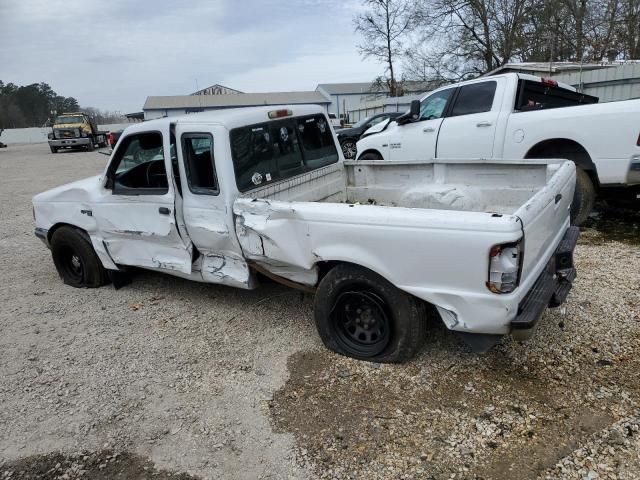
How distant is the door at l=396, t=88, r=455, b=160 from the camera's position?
7.07 metres

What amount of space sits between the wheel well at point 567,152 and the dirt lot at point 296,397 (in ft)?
4.87

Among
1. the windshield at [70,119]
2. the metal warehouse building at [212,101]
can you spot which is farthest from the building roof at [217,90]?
the windshield at [70,119]

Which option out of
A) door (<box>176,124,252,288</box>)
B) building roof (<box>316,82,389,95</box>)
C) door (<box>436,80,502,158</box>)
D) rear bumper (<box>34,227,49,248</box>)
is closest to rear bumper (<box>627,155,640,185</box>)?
door (<box>436,80,502,158</box>)

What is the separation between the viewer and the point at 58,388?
3.42m

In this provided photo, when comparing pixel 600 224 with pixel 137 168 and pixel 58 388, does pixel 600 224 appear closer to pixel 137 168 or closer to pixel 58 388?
pixel 137 168

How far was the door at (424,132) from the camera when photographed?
707cm

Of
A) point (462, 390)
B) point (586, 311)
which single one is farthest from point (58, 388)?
point (586, 311)

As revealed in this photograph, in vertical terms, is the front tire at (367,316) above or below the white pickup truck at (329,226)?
below

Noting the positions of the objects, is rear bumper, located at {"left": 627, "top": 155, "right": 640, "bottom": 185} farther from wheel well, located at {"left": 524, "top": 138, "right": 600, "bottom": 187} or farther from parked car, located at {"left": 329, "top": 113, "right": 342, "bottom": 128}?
parked car, located at {"left": 329, "top": 113, "right": 342, "bottom": 128}

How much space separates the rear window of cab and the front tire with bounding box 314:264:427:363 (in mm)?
1112

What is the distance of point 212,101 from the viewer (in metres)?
56.6

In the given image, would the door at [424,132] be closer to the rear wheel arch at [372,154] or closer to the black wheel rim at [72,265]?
the rear wheel arch at [372,154]

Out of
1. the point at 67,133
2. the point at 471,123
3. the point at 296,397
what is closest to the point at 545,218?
the point at 296,397

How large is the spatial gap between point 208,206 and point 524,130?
4233mm
